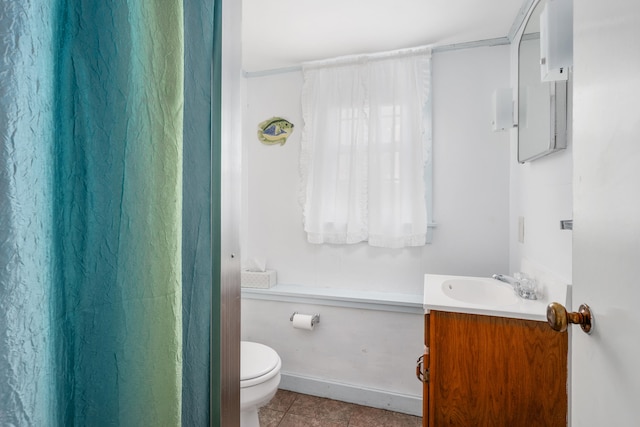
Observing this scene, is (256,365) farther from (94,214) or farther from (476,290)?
(94,214)

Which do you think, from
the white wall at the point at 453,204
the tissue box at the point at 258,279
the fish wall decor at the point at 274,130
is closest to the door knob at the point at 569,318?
the white wall at the point at 453,204

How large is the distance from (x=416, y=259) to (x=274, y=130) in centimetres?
138

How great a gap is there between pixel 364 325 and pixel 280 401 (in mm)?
738

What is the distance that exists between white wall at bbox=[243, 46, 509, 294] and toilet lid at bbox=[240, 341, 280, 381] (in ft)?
2.03

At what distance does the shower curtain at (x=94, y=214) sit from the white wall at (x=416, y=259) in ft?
5.38

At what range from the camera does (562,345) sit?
1.11 meters

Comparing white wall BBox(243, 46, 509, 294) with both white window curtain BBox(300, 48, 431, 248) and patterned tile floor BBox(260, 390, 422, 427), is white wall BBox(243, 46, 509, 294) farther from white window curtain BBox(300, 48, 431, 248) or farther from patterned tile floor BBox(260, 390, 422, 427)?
patterned tile floor BBox(260, 390, 422, 427)

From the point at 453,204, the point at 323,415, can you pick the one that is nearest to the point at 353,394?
the point at 323,415

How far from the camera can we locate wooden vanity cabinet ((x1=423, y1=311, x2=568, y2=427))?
3.65 feet

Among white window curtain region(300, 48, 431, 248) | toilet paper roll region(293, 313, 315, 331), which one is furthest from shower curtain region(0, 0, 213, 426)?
white window curtain region(300, 48, 431, 248)

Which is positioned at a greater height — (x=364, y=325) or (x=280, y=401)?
(x=364, y=325)

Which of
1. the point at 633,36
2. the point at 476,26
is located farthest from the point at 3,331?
the point at 476,26

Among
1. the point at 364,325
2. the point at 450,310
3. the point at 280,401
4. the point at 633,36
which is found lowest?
the point at 280,401

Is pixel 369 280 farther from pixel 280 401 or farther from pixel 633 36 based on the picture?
pixel 633 36
